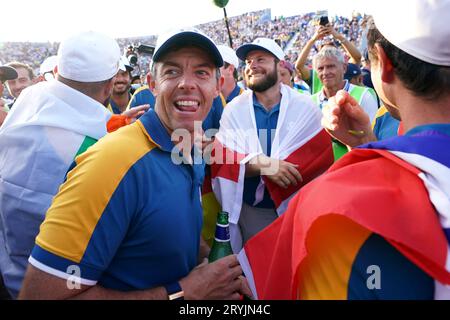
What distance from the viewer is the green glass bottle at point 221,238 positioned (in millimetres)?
1952

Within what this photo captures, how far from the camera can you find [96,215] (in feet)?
4.32

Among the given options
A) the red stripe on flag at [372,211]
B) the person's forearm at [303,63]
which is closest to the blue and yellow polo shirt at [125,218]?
the red stripe on flag at [372,211]

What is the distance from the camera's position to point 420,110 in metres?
1.08

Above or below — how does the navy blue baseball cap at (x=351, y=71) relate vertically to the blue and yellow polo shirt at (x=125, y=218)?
below

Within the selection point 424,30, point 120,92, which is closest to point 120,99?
point 120,92

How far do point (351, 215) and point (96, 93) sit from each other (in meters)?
2.21

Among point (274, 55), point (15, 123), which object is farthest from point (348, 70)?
point (15, 123)

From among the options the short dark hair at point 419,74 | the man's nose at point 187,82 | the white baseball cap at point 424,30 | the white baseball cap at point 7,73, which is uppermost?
the white baseball cap at point 424,30

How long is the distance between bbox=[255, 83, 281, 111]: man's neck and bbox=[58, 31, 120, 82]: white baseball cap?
4.95ft

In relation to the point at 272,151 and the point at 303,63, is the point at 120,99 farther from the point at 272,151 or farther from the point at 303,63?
the point at 303,63

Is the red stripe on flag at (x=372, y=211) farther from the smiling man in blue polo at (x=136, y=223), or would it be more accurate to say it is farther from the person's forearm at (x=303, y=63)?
the person's forearm at (x=303, y=63)

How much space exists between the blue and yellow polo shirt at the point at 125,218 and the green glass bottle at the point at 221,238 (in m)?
0.29

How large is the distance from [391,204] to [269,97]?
113 inches
